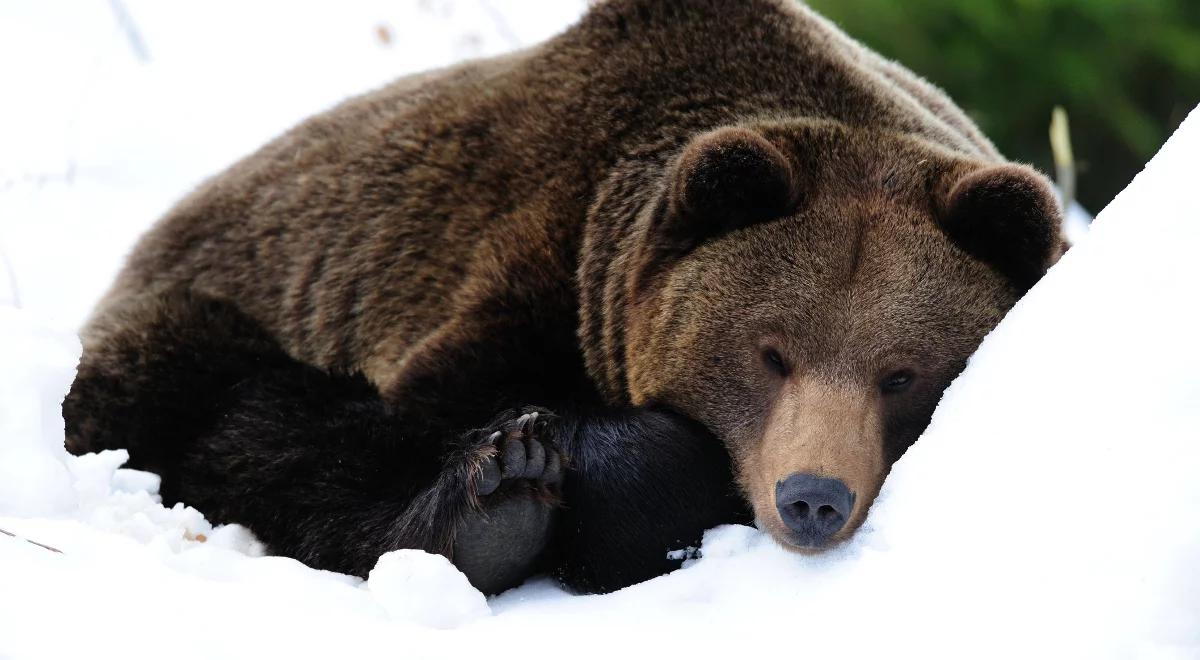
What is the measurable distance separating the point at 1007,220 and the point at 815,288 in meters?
0.58

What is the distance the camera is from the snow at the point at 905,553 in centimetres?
245

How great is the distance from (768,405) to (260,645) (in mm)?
1698

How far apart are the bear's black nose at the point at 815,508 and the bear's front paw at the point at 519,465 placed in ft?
2.27

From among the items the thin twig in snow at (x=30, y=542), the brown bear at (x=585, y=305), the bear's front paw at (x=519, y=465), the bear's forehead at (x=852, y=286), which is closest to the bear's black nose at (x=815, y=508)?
the brown bear at (x=585, y=305)

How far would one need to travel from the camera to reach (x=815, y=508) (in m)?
3.17

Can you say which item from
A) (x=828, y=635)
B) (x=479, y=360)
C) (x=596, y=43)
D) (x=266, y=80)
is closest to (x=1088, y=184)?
(x=266, y=80)

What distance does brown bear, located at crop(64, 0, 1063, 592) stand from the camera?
3.64 metres

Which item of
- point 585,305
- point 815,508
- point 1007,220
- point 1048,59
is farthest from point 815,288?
point 1048,59

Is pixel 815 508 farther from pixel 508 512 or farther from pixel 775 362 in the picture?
pixel 508 512

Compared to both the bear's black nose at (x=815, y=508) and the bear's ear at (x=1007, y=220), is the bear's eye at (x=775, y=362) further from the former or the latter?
the bear's ear at (x=1007, y=220)

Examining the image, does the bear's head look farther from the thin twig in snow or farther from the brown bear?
the thin twig in snow

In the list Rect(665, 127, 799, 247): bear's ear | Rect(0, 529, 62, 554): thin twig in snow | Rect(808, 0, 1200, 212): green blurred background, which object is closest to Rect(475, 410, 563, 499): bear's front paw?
Rect(665, 127, 799, 247): bear's ear

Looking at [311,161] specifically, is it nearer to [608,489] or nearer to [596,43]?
[596,43]

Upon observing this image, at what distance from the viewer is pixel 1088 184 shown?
38.9ft
